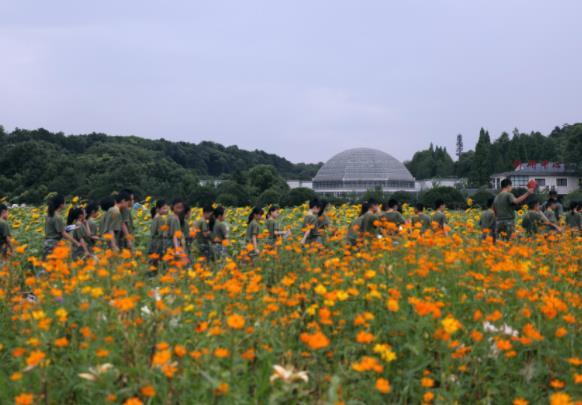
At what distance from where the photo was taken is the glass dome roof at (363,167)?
8775 centimetres

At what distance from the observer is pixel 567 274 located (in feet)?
19.0

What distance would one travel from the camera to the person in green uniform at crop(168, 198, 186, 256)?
8070 mm

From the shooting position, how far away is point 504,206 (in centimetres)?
1031

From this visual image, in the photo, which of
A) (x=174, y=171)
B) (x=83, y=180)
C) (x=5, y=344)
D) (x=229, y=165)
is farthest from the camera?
(x=229, y=165)

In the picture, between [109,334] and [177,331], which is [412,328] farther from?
[109,334]

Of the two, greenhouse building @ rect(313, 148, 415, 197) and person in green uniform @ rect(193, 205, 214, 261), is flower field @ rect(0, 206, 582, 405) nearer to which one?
person in green uniform @ rect(193, 205, 214, 261)

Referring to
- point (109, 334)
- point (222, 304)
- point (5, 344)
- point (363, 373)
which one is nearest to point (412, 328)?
point (363, 373)

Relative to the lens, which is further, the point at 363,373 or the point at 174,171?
the point at 174,171

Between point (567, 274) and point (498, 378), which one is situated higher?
point (567, 274)

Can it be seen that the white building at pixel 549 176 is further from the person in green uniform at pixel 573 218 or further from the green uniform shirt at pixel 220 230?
the green uniform shirt at pixel 220 230

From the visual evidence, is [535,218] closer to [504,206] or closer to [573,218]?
[504,206]

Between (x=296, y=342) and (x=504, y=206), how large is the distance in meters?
6.83

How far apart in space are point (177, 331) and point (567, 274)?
3.72 meters

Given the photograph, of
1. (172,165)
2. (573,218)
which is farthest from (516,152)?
(573,218)
